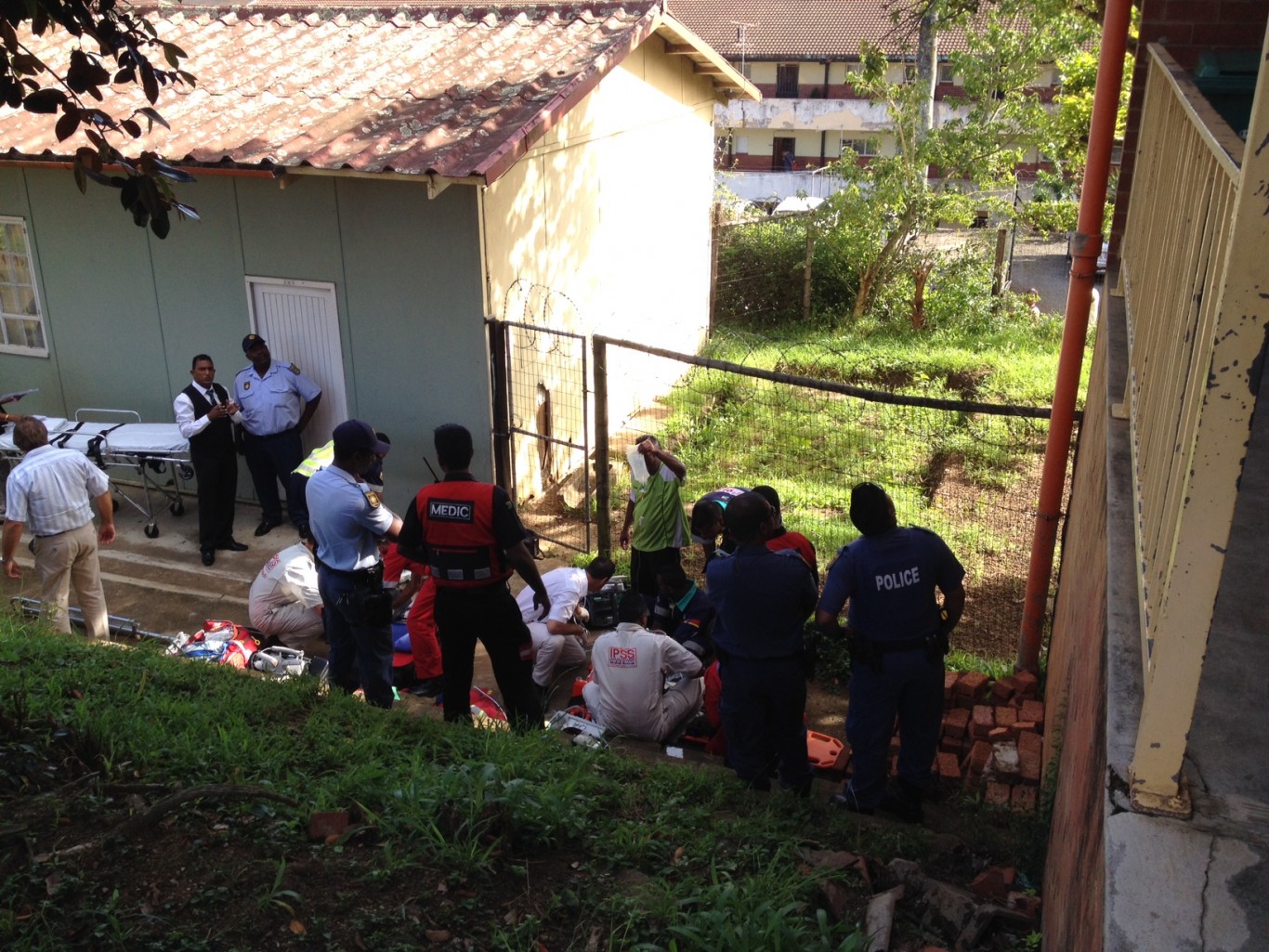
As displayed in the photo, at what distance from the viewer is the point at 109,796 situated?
402 centimetres

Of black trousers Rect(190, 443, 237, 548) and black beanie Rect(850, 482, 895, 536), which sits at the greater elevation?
black beanie Rect(850, 482, 895, 536)

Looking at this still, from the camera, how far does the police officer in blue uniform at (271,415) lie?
925 centimetres

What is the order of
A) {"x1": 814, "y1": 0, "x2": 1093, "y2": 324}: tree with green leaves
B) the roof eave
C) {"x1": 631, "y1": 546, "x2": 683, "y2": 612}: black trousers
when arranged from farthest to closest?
{"x1": 814, "y1": 0, "x2": 1093, "y2": 324}: tree with green leaves
the roof eave
{"x1": 631, "y1": 546, "x2": 683, "y2": 612}: black trousers

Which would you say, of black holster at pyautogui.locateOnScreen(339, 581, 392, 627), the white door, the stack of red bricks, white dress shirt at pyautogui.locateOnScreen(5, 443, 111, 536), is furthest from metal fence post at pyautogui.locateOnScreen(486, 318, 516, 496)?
the stack of red bricks

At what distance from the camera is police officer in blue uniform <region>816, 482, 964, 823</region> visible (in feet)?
15.8

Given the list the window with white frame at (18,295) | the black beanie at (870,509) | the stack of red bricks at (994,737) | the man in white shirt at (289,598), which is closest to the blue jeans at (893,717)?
the stack of red bricks at (994,737)

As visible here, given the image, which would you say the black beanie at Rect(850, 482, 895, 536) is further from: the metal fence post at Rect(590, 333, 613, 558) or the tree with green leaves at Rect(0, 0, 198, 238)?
the metal fence post at Rect(590, 333, 613, 558)

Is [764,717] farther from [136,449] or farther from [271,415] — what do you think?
[136,449]

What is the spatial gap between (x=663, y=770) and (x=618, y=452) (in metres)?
6.65

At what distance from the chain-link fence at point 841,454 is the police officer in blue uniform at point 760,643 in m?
2.19

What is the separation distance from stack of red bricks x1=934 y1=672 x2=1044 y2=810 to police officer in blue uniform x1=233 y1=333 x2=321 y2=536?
18.1ft

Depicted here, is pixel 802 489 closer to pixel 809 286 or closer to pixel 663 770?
pixel 663 770

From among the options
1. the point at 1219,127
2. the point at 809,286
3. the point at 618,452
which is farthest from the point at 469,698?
the point at 809,286

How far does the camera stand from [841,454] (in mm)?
10461
